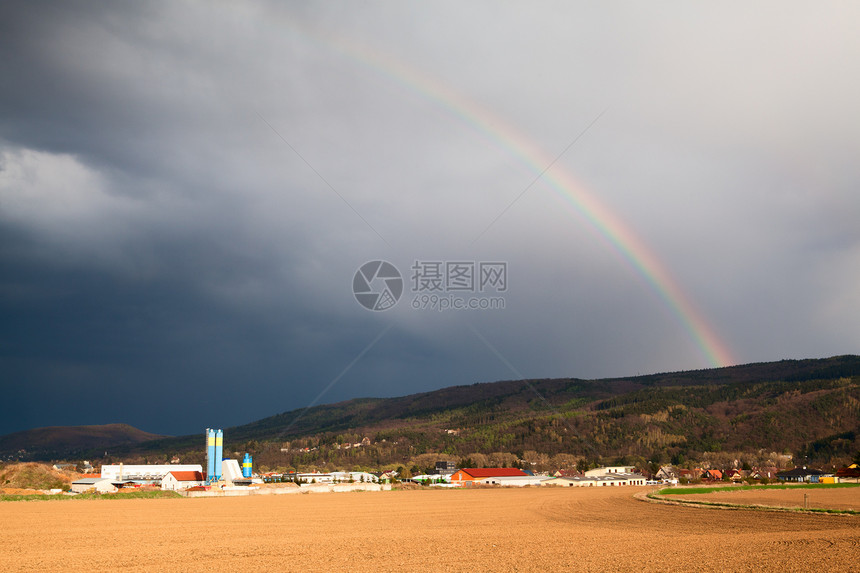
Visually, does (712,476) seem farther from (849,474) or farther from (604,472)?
(604,472)

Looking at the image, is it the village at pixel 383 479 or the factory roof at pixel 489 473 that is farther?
the factory roof at pixel 489 473

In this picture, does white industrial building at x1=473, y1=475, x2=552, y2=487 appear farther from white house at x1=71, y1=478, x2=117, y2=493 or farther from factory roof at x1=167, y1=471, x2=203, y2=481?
white house at x1=71, y1=478, x2=117, y2=493

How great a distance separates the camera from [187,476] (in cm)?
11944

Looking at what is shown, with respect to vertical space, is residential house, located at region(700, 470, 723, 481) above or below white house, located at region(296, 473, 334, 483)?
below

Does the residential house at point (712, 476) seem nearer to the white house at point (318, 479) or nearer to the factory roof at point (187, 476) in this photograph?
the white house at point (318, 479)

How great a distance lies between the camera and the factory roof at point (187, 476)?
117m

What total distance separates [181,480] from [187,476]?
3261mm

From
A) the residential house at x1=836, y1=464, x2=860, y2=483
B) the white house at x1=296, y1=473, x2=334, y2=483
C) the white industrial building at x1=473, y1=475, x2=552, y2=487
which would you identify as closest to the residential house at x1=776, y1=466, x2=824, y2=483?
the residential house at x1=836, y1=464, x2=860, y2=483

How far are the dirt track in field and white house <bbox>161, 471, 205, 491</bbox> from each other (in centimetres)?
6629

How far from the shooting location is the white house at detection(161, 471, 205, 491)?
112 meters

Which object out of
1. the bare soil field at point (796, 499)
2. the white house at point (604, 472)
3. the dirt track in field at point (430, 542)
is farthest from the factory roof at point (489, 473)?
the dirt track in field at point (430, 542)

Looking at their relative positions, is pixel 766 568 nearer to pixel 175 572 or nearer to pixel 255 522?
pixel 175 572

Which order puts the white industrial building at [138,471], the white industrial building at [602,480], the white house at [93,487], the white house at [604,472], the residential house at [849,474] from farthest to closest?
1. the white house at [604,472]
2. the white industrial building at [602,480]
3. the white industrial building at [138,471]
4. the residential house at [849,474]
5. the white house at [93,487]

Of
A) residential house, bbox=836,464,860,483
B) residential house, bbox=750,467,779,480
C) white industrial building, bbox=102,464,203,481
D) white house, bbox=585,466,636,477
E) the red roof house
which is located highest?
white industrial building, bbox=102,464,203,481
